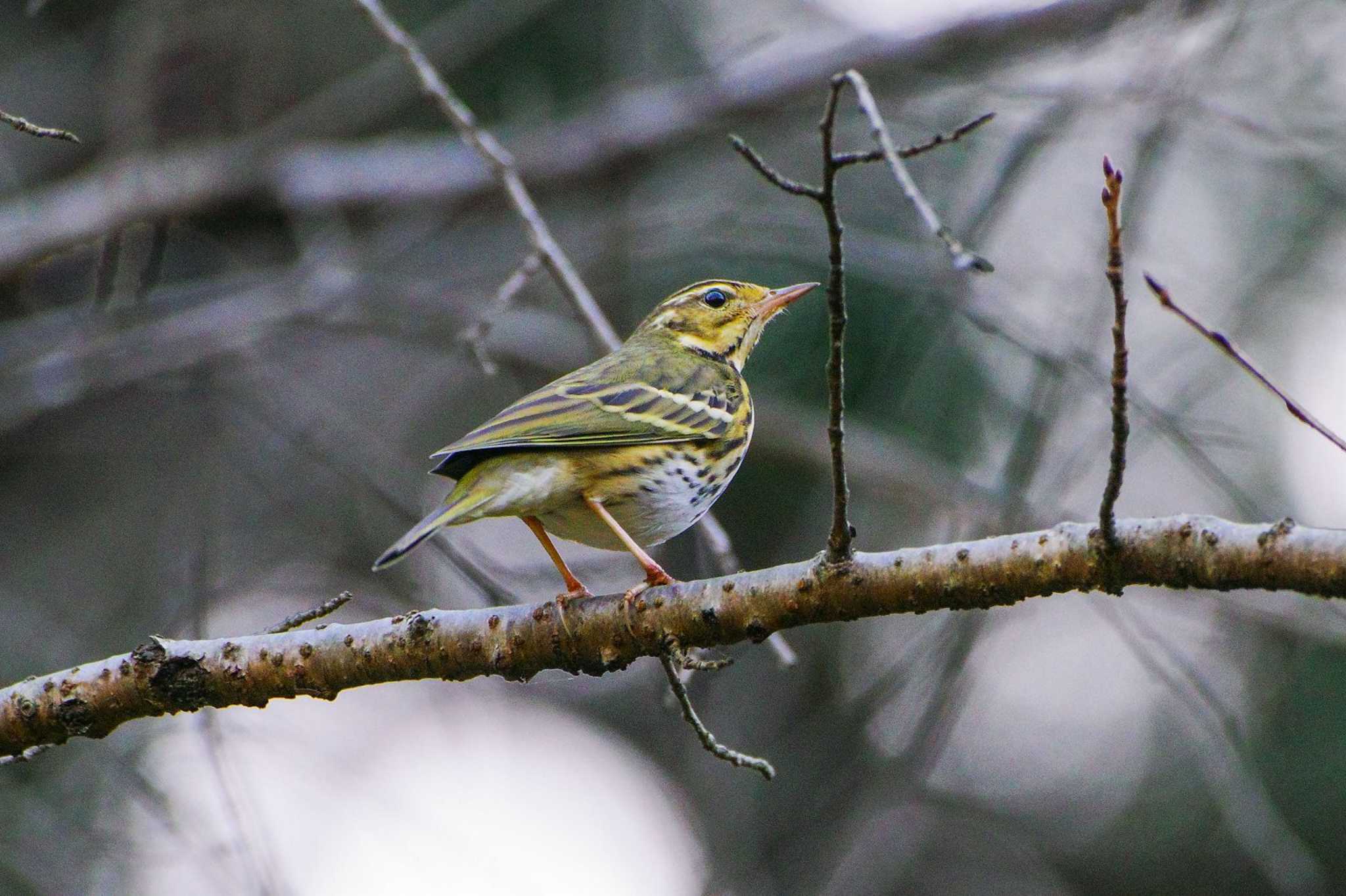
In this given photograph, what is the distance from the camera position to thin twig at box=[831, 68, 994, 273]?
3.02 metres

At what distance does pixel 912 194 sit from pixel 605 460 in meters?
2.31

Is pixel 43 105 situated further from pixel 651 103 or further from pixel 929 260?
pixel 929 260

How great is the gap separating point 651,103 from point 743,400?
542 cm

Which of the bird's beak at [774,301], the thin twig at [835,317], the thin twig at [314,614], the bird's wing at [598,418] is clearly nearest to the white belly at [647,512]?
the bird's wing at [598,418]

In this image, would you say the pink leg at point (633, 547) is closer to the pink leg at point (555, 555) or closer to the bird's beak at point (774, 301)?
the pink leg at point (555, 555)

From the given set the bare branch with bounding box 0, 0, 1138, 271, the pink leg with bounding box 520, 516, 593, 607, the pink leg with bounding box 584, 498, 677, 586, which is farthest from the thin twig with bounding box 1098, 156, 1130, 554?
the bare branch with bounding box 0, 0, 1138, 271

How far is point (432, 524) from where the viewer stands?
4660 mm

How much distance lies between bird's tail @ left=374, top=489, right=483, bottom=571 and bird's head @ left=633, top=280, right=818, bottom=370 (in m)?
2.38

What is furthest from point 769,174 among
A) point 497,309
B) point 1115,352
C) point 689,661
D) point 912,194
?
point 497,309

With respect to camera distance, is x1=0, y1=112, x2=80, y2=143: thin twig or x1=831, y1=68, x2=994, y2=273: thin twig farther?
x1=0, y1=112, x2=80, y2=143: thin twig

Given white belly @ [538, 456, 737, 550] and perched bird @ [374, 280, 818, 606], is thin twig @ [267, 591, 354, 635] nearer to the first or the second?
perched bird @ [374, 280, 818, 606]

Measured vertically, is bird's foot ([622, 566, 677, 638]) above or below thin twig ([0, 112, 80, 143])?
below

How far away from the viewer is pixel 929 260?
869 centimetres

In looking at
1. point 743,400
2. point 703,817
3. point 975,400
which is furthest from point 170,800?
point 975,400
